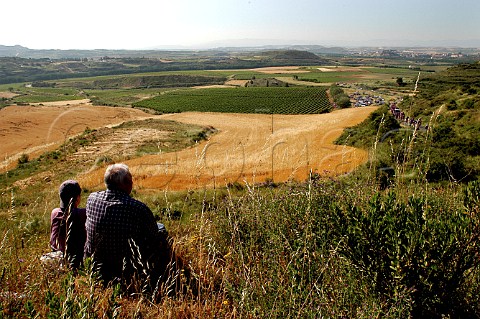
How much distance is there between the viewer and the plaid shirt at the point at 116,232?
2.99 metres

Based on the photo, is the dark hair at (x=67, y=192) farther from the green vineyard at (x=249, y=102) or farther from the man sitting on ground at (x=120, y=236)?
the green vineyard at (x=249, y=102)

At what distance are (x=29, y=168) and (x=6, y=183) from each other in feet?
14.3

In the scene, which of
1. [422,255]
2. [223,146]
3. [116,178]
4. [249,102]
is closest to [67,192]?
[116,178]

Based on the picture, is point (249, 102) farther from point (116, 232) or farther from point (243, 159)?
point (116, 232)

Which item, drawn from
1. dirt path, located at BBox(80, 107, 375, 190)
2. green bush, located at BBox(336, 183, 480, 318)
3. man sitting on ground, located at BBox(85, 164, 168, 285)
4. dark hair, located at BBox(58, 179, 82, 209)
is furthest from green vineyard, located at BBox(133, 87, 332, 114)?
green bush, located at BBox(336, 183, 480, 318)

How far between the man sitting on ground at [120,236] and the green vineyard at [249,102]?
189 ft

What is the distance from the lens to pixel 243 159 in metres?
21.9

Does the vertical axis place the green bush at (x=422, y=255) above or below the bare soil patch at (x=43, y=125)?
above

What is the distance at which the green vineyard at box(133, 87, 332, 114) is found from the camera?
208ft

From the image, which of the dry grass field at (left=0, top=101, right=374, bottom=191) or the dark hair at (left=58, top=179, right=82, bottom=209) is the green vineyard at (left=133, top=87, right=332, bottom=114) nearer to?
the dry grass field at (left=0, top=101, right=374, bottom=191)

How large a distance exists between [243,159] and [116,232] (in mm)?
18993

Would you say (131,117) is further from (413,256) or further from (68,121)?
(413,256)

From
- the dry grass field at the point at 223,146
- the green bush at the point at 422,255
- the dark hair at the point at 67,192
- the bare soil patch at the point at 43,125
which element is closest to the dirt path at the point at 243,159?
the dry grass field at the point at 223,146

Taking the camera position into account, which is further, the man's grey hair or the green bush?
the man's grey hair
